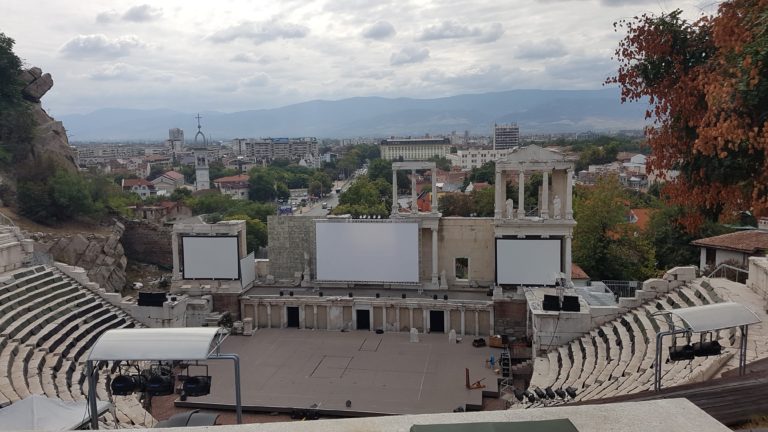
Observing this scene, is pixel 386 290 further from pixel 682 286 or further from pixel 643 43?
pixel 643 43

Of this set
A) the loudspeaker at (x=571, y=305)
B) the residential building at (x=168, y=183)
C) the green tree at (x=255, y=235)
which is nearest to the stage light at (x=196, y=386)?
the loudspeaker at (x=571, y=305)

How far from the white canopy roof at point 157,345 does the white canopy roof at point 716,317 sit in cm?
762

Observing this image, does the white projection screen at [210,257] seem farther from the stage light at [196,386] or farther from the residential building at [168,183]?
the residential building at [168,183]

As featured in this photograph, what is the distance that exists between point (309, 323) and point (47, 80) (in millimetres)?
39183

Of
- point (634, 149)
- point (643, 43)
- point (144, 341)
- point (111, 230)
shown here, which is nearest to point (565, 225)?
point (643, 43)

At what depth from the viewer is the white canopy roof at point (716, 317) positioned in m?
9.49

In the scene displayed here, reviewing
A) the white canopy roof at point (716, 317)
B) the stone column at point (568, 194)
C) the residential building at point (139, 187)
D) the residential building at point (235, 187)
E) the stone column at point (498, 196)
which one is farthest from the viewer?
the residential building at point (235, 187)

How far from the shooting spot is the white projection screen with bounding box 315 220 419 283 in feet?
108

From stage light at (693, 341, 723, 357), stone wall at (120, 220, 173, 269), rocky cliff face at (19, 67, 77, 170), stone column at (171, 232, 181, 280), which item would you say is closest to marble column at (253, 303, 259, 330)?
stone column at (171, 232, 181, 280)

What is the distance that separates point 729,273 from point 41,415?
27.2 m

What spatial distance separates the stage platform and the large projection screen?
13.9 ft

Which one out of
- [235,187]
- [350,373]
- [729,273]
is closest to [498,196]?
[729,273]

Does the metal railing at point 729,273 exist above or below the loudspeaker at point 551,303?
above

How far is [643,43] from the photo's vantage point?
10398 mm
